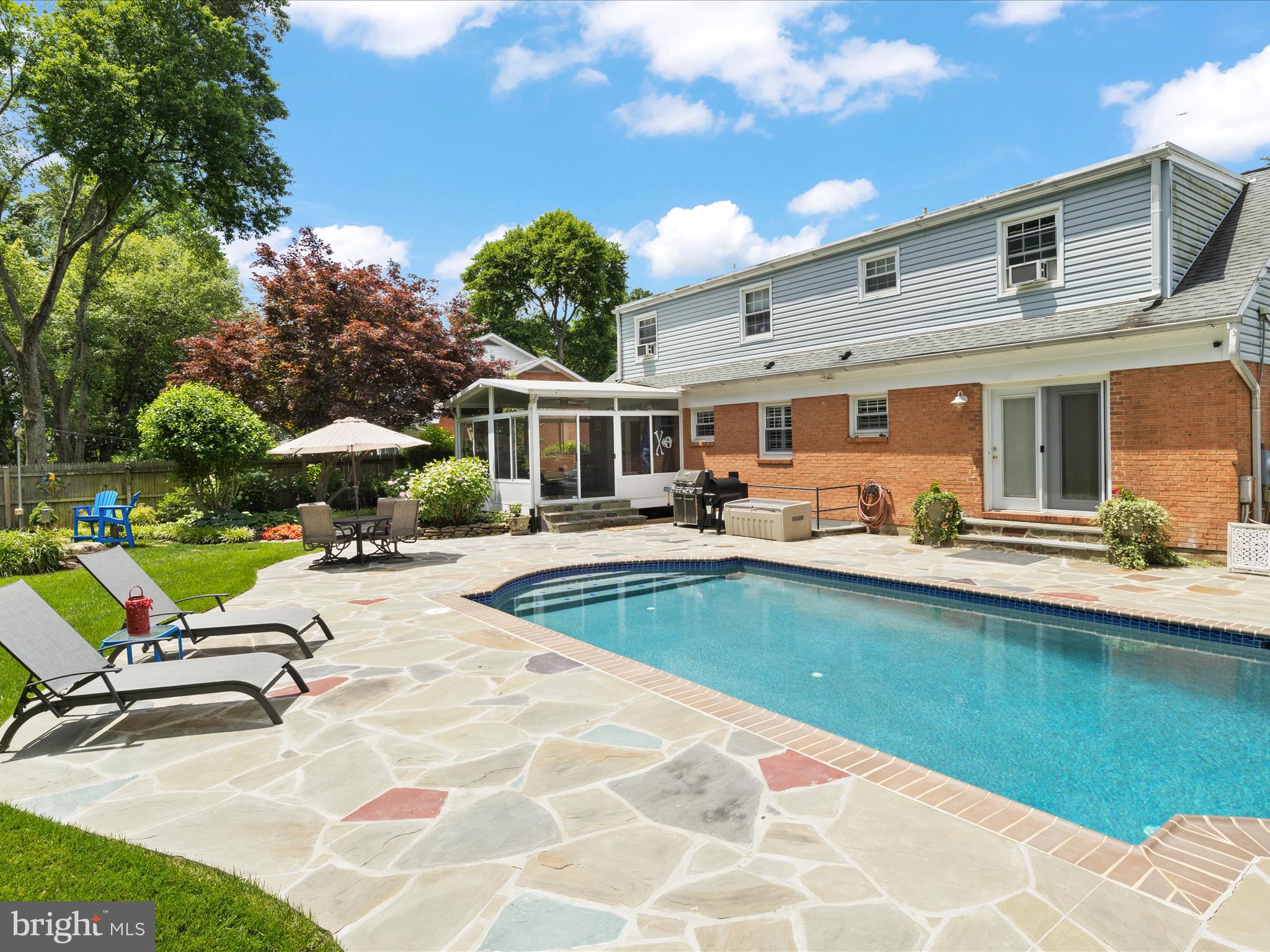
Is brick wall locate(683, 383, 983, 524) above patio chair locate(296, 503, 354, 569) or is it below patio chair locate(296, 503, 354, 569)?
above

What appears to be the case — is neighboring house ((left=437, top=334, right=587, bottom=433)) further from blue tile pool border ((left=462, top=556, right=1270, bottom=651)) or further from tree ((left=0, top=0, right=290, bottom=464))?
blue tile pool border ((left=462, top=556, right=1270, bottom=651))

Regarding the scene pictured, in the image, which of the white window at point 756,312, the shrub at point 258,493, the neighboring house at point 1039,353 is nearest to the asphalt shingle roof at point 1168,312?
the neighboring house at point 1039,353

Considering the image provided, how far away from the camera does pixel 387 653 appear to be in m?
6.15

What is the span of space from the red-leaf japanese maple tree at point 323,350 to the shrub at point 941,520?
1244 cm

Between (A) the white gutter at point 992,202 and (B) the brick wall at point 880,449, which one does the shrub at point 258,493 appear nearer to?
(B) the brick wall at point 880,449

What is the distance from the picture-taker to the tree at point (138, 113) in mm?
14891

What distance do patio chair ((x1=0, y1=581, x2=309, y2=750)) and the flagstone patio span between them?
0.27 meters

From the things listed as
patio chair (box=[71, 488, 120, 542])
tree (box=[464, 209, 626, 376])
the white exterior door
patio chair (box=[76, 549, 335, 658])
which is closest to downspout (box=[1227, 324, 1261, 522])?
the white exterior door

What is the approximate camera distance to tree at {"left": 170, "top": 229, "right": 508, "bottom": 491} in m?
17.3

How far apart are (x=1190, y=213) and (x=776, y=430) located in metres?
8.16

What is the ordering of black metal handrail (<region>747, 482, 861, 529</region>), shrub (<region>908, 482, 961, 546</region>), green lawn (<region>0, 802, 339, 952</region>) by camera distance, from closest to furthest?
1. green lawn (<region>0, 802, 339, 952</region>)
2. shrub (<region>908, 482, 961, 546</region>)
3. black metal handrail (<region>747, 482, 861, 529</region>)

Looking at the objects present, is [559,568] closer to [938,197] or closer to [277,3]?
[938,197]

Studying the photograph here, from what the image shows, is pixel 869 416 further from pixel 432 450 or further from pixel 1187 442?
pixel 432 450

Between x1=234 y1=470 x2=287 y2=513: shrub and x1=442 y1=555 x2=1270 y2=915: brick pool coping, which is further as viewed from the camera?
x1=234 y1=470 x2=287 y2=513: shrub
